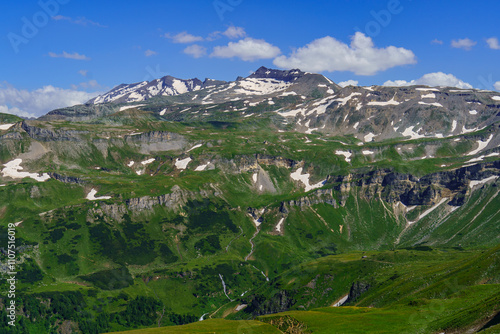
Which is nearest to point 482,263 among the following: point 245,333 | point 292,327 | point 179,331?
point 292,327

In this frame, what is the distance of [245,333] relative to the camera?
441 ft

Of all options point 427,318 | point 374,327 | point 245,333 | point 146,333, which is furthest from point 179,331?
point 427,318

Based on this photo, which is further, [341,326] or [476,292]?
[476,292]

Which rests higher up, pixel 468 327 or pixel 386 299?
pixel 468 327

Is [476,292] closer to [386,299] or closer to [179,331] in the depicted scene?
[386,299]

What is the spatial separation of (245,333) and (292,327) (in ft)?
47.2

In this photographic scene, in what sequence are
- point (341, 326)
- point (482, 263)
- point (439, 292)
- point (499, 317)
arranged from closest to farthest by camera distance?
point (499, 317) < point (341, 326) < point (439, 292) < point (482, 263)

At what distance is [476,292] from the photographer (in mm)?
141125

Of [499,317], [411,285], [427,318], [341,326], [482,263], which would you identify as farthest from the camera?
[411,285]

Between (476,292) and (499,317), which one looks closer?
(499,317)

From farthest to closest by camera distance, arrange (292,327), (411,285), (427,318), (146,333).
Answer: (411,285), (146,333), (292,327), (427,318)

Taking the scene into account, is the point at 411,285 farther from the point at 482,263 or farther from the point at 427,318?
the point at 427,318

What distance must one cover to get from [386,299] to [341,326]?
7673cm

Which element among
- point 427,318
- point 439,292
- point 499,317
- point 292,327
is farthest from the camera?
point 439,292
